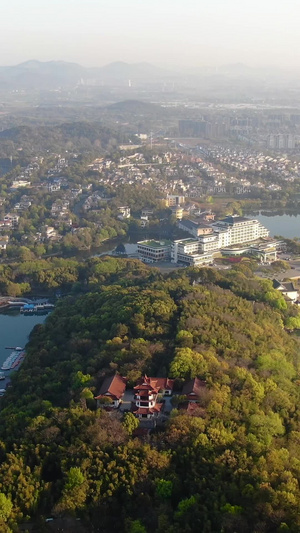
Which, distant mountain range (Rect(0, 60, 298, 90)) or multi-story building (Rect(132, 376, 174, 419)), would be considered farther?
distant mountain range (Rect(0, 60, 298, 90))

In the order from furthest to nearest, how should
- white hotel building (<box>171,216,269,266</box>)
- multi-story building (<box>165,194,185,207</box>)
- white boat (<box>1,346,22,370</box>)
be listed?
multi-story building (<box>165,194,185,207</box>) → white hotel building (<box>171,216,269,266</box>) → white boat (<box>1,346,22,370</box>)

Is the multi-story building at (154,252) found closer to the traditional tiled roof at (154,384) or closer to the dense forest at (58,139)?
the traditional tiled roof at (154,384)

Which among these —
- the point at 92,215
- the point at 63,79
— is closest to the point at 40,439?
the point at 92,215

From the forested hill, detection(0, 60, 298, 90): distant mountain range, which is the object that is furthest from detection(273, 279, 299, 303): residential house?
detection(0, 60, 298, 90): distant mountain range

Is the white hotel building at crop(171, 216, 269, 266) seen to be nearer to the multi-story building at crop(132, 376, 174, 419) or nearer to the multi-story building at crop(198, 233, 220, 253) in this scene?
the multi-story building at crop(198, 233, 220, 253)

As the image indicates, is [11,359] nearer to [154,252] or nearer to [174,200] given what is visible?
[154,252]

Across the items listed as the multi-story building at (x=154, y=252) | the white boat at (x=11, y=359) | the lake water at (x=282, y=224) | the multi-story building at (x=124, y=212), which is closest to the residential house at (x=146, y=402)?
the white boat at (x=11, y=359)

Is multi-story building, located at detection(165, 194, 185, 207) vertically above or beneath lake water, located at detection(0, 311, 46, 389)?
beneath

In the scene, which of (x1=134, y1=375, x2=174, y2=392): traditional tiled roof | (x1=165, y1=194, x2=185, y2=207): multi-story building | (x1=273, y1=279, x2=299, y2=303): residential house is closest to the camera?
(x1=134, y1=375, x2=174, y2=392): traditional tiled roof
